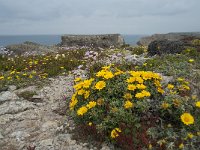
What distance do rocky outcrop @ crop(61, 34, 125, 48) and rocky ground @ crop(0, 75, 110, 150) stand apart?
14.2 meters

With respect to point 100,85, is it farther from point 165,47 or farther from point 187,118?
point 165,47

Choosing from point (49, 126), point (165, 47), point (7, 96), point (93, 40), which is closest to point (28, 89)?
point (7, 96)

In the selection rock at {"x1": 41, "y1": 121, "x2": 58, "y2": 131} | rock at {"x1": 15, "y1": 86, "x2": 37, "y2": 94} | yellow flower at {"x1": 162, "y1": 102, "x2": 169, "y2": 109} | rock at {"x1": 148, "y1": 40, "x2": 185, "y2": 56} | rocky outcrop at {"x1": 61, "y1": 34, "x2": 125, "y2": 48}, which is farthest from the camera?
rocky outcrop at {"x1": 61, "y1": 34, "x2": 125, "y2": 48}

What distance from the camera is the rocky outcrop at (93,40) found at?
82.3 feet

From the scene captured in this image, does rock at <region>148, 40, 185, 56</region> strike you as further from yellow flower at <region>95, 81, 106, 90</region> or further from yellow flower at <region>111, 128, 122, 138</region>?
yellow flower at <region>111, 128, 122, 138</region>

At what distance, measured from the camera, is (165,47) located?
14.1 m

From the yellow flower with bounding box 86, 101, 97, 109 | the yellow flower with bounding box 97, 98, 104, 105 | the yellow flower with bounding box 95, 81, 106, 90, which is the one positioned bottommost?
the yellow flower with bounding box 86, 101, 97, 109

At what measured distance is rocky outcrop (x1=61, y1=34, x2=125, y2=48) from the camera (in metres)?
25.1

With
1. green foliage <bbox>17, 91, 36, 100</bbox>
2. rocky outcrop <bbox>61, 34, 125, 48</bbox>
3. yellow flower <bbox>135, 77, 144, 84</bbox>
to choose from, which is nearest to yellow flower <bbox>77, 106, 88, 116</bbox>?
yellow flower <bbox>135, 77, 144, 84</bbox>

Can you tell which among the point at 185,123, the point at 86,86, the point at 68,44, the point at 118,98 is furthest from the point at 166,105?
the point at 68,44

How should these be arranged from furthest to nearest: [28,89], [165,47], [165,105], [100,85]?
[165,47] < [28,89] < [100,85] < [165,105]

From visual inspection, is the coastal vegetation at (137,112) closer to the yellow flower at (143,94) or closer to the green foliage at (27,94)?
the yellow flower at (143,94)

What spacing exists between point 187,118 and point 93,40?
19235 millimetres

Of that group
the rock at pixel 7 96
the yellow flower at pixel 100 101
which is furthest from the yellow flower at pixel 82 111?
the rock at pixel 7 96
